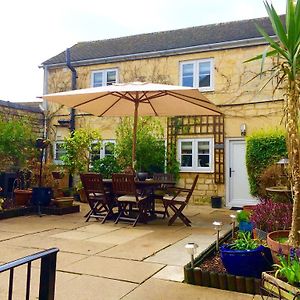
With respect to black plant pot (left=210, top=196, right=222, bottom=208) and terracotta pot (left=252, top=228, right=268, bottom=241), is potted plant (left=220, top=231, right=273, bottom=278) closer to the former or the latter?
terracotta pot (left=252, top=228, right=268, bottom=241)

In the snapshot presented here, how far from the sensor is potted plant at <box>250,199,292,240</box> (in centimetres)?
430

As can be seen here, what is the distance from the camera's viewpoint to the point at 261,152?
925cm

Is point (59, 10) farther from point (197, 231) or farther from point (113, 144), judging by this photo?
point (197, 231)

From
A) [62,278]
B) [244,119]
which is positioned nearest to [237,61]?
[244,119]

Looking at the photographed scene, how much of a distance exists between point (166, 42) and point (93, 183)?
714cm

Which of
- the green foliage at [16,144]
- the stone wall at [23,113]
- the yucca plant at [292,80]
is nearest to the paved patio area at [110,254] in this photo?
the yucca plant at [292,80]

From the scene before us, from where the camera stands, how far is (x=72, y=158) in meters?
10.7

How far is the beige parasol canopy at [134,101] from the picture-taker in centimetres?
645

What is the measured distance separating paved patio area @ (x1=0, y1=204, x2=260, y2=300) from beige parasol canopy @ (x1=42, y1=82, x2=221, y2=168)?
213 centimetres

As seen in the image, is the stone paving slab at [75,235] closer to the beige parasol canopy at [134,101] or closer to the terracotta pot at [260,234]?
the beige parasol canopy at [134,101]

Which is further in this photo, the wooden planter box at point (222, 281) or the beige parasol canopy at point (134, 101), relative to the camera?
the beige parasol canopy at point (134, 101)

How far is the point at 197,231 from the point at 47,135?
8942 millimetres

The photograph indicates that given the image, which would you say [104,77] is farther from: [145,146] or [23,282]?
[23,282]

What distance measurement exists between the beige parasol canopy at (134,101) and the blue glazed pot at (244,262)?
3342 mm
